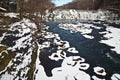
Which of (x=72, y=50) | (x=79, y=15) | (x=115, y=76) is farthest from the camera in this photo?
(x=79, y=15)

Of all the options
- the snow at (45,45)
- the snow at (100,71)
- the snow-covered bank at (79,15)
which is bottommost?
the snow at (100,71)

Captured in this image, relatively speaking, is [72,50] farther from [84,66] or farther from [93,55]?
[84,66]

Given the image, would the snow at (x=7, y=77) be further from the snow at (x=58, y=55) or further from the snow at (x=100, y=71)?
the snow at (x=100, y=71)

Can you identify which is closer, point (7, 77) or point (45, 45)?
point (7, 77)

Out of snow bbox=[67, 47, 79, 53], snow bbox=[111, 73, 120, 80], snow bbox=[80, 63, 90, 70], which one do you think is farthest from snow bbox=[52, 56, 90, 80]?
snow bbox=[67, 47, 79, 53]

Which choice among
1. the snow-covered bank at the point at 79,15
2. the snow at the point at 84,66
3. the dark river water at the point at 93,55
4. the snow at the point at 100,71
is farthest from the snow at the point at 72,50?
the snow-covered bank at the point at 79,15

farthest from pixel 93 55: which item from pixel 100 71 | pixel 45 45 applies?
pixel 45 45

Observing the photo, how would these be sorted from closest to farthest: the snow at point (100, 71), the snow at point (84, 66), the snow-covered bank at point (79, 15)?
the snow at point (100, 71), the snow at point (84, 66), the snow-covered bank at point (79, 15)

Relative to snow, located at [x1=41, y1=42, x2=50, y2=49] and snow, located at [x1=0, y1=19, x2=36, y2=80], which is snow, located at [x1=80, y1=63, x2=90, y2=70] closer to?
snow, located at [x1=0, y1=19, x2=36, y2=80]

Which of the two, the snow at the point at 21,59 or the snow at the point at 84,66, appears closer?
the snow at the point at 21,59

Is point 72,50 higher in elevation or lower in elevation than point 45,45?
lower

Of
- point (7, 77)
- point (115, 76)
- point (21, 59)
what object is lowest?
point (115, 76)

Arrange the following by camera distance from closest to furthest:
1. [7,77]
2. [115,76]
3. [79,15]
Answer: [7,77], [115,76], [79,15]

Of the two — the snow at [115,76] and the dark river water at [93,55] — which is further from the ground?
the dark river water at [93,55]
